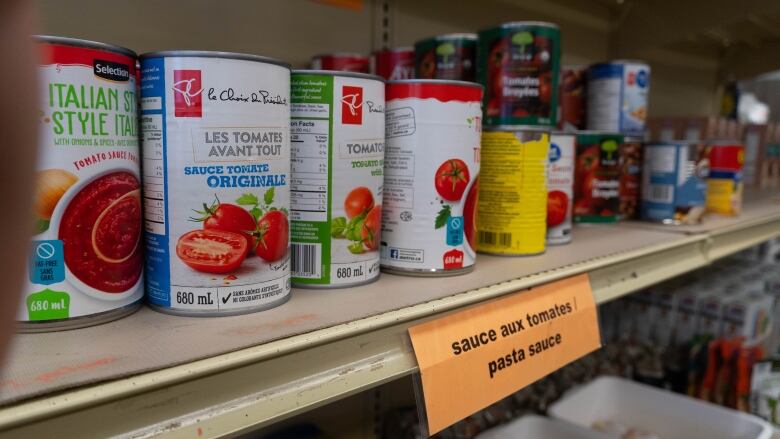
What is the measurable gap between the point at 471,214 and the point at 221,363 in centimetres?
41

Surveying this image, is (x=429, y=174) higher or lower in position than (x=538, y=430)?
higher

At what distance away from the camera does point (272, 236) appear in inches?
23.1

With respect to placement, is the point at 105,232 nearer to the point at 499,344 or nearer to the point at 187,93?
the point at 187,93

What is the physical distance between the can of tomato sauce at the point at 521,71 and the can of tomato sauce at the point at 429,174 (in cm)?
18

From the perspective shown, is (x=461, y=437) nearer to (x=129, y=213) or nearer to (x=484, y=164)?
(x=484, y=164)

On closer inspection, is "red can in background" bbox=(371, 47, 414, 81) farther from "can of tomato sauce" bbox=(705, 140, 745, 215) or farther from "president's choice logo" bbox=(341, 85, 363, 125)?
"can of tomato sauce" bbox=(705, 140, 745, 215)

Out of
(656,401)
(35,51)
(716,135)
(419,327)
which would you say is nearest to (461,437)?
(656,401)

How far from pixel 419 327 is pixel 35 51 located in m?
0.50

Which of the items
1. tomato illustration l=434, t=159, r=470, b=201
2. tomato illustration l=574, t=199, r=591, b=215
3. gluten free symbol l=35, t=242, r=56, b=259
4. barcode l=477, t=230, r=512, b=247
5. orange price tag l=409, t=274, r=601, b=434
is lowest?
orange price tag l=409, t=274, r=601, b=434

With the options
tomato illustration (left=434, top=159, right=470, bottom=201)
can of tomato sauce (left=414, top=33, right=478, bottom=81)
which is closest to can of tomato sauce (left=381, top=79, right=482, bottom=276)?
tomato illustration (left=434, top=159, right=470, bottom=201)

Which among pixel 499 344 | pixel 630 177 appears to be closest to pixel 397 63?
pixel 499 344

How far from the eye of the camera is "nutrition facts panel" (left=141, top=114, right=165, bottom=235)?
1.80 feet

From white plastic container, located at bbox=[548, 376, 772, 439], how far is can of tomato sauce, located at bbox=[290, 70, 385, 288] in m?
0.88

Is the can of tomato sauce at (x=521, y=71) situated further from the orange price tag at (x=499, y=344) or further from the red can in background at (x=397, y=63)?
the orange price tag at (x=499, y=344)
